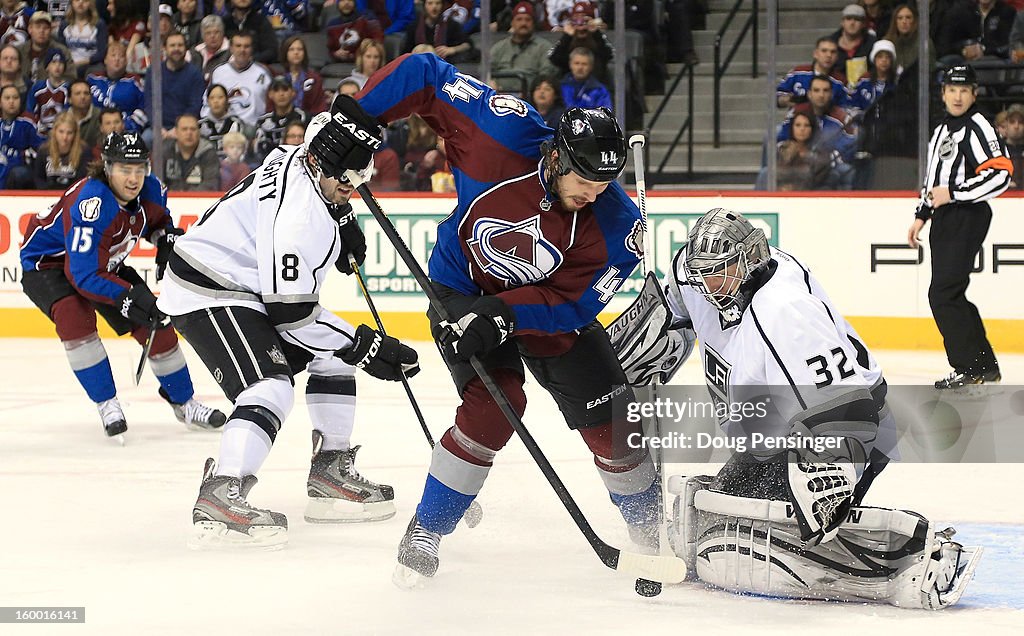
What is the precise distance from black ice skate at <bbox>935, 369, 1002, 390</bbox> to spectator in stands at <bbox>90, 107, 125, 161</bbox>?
4.55 metres

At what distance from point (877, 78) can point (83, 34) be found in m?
4.52

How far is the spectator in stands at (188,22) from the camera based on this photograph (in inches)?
304

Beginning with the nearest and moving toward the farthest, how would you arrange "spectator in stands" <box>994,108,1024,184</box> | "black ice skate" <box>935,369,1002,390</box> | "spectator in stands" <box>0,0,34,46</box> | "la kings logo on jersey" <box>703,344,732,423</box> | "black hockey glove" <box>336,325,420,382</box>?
1. "la kings logo on jersey" <box>703,344,732,423</box>
2. "black hockey glove" <box>336,325,420,382</box>
3. "black ice skate" <box>935,369,1002,390</box>
4. "spectator in stands" <box>994,108,1024,184</box>
5. "spectator in stands" <box>0,0,34,46</box>

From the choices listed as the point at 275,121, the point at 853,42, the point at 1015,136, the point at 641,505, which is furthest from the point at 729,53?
the point at 641,505

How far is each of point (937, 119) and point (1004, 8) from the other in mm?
627

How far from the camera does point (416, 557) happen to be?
3016mm

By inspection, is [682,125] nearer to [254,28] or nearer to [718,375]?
[254,28]

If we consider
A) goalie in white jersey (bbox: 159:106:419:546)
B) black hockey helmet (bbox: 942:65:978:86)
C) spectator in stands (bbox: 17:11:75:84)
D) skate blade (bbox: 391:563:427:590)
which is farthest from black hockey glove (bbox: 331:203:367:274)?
spectator in stands (bbox: 17:11:75:84)

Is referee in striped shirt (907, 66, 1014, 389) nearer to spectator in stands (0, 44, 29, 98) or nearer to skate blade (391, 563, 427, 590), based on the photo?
skate blade (391, 563, 427, 590)

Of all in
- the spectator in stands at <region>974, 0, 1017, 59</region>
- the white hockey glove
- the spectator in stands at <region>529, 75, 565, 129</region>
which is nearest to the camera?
the white hockey glove

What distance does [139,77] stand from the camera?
7.75 metres

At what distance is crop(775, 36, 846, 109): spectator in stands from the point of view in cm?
692

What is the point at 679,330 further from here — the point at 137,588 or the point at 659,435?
the point at 137,588

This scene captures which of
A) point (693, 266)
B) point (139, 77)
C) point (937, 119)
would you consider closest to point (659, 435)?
point (693, 266)
